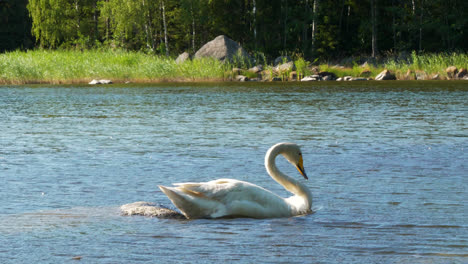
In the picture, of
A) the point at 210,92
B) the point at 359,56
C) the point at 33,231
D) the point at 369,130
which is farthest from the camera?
the point at 359,56

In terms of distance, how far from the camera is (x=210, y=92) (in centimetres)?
3319

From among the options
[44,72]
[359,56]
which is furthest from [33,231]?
[359,56]

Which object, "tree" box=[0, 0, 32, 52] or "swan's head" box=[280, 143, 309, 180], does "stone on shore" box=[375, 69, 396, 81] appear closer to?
"swan's head" box=[280, 143, 309, 180]

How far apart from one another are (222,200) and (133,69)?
3691 cm

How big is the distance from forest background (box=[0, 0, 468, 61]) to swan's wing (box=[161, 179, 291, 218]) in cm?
4347

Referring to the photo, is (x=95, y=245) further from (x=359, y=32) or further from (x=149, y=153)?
(x=359, y=32)

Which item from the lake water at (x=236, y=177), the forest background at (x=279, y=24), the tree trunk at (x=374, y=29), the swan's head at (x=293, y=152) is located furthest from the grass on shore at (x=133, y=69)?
the swan's head at (x=293, y=152)

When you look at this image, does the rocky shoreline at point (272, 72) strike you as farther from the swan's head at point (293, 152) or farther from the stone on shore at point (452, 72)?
the swan's head at point (293, 152)

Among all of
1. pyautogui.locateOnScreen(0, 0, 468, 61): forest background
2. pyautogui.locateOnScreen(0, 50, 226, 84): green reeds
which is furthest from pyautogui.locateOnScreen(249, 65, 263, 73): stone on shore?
pyautogui.locateOnScreen(0, 0, 468, 61): forest background

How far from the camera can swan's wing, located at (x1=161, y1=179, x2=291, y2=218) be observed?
8.01 m

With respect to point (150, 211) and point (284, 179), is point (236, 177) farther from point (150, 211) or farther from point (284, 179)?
point (150, 211)

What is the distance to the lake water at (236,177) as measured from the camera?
263 inches

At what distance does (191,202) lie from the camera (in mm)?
8000

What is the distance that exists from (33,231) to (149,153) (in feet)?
19.1
